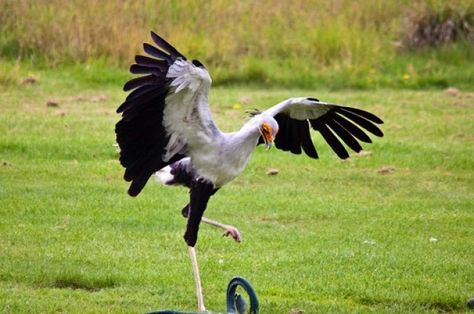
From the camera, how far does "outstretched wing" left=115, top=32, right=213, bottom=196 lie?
261 inches

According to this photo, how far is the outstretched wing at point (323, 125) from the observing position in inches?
312

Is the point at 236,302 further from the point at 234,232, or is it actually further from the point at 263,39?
the point at 263,39

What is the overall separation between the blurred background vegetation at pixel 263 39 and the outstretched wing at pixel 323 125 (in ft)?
22.6

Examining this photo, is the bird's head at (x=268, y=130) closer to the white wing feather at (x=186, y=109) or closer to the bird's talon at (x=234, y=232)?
the white wing feather at (x=186, y=109)

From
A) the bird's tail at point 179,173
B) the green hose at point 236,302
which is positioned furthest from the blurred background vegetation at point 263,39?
the green hose at point 236,302

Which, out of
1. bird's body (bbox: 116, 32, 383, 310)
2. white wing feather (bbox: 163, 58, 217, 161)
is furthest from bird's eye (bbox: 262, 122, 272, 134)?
white wing feather (bbox: 163, 58, 217, 161)

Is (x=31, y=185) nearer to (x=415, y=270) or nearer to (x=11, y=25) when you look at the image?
(x=415, y=270)

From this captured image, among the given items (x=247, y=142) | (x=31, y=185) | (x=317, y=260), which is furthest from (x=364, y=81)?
(x=247, y=142)

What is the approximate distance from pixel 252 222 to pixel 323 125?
5.02 feet

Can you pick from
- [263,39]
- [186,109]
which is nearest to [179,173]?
[186,109]

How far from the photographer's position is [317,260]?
8.20 m

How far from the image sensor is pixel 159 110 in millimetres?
6898

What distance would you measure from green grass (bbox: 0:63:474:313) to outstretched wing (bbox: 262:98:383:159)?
86 cm

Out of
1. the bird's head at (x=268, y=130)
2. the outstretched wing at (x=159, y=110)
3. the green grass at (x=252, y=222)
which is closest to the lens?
the outstretched wing at (x=159, y=110)
